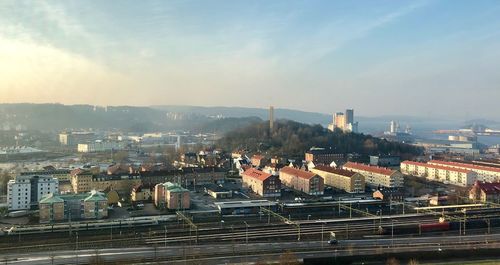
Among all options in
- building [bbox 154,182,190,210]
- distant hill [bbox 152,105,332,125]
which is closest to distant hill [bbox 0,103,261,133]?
distant hill [bbox 152,105,332,125]

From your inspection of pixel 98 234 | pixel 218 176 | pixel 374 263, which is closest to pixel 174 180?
pixel 218 176

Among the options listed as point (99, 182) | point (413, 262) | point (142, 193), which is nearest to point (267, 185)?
point (142, 193)

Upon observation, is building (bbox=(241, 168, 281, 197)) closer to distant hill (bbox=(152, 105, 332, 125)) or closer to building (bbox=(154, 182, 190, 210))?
building (bbox=(154, 182, 190, 210))

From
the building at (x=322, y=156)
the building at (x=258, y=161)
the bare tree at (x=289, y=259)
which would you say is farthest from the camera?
the building at (x=322, y=156)

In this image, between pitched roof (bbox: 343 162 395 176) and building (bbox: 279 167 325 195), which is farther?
pitched roof (bbox: 343 162 395 176)

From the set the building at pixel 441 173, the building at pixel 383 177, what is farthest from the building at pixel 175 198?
the building at pixel 441 173

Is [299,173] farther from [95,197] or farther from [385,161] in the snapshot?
[385,161]

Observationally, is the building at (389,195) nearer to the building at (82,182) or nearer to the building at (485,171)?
the building at (485,171)
